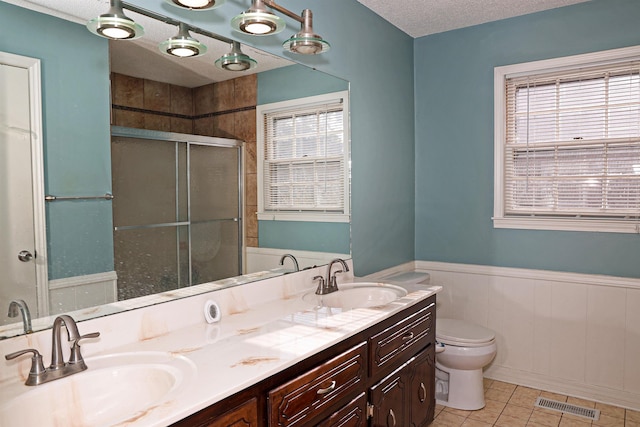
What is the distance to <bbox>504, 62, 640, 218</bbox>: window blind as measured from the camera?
116 inches

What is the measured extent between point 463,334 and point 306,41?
2045 millimetres

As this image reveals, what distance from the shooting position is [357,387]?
1862mm

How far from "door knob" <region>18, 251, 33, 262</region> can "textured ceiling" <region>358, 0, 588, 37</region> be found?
2.45 meters

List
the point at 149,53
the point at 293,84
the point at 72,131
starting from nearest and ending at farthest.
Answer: the point at 72,131, the point at 149,53, the point at 293,84

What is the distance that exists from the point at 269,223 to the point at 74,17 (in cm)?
117

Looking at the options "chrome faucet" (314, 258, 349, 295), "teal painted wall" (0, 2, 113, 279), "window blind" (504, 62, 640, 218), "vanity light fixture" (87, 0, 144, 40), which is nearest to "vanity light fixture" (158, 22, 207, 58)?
"vanity light fixture" (87, 0, 144, 40)

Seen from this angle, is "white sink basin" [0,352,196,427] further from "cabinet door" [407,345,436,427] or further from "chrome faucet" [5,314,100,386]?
"cabinet door" [407,345,436,427]

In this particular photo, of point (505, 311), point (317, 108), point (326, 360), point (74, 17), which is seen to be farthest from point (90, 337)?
point (505, 311)

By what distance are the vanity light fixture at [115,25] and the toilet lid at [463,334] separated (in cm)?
242

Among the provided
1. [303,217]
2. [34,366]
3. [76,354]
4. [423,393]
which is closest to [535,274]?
[423,393]

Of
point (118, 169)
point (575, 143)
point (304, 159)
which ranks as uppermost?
point (575, 143)

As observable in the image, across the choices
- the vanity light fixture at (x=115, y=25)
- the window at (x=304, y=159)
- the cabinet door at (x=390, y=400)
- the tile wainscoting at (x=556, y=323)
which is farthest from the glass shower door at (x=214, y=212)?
the tile wainscoting at (x=556, y=323)

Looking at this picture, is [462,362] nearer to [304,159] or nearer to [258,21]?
[304,159]

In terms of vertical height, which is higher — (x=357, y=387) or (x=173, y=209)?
(x=173, y=209)
